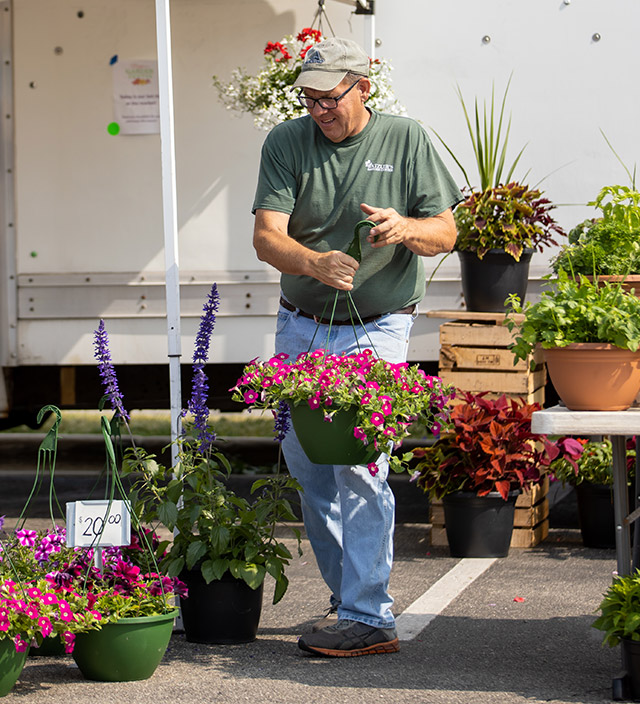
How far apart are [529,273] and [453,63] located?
4.02 feet

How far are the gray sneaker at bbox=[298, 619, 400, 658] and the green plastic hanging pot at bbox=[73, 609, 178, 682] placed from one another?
1.59 feet

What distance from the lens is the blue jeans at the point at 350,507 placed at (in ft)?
11.4

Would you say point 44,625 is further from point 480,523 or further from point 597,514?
point 597,514

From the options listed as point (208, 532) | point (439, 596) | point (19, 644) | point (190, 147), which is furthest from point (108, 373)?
point (190, 147)

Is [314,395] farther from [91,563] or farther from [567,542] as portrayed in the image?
[567,542]

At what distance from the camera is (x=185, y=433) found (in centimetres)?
379

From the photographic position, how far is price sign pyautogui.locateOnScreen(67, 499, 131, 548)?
3.26m

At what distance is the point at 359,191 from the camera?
3607 mm

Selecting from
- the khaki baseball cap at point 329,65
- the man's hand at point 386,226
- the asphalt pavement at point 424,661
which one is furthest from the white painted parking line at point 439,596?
the khaki baseball cap at point 329,65

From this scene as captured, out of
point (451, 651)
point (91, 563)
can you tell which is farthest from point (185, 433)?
point (451, 651)

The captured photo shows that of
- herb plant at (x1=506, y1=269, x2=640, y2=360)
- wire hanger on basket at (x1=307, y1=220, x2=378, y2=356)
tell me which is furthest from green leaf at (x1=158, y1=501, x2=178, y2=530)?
herb plant at (x1=506, y1=269, x2=640, y2=360)

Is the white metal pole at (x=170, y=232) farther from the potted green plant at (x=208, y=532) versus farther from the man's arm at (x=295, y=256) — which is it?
the man's arm at (x=295, y=256)

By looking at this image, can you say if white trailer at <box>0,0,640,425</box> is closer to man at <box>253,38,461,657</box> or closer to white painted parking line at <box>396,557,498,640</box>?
white painted parking line at <box>396,557,498,640</box>

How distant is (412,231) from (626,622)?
1.32 metres
